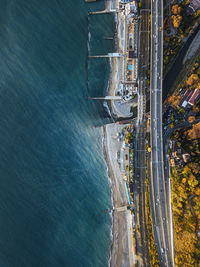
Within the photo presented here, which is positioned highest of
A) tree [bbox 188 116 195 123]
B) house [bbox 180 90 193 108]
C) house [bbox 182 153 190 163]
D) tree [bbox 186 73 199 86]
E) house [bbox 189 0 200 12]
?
house [bbox 189 0 200 12]

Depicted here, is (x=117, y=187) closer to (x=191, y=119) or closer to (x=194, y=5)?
(x=191, y=119)

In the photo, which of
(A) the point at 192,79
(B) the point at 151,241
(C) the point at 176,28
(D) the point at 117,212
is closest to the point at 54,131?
(D) the point at 117,212

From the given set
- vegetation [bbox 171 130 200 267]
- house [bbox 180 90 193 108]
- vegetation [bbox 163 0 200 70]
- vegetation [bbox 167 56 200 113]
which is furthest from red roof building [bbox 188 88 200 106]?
vegetation [bbox 163 0 200 70]

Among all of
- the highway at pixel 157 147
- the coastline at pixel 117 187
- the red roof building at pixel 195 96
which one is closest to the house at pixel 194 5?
the highway at pixel 157 147

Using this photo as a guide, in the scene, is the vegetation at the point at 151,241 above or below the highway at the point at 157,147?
below

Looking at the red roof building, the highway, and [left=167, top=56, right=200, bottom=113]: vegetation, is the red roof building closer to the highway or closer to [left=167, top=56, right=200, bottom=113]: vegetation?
[left=167, top=56, right=200, bottom=113]: vegetation

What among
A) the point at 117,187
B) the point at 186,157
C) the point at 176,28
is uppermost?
the point at 176,28

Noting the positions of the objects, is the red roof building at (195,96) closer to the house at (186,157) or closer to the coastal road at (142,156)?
the coastal road at (142,156)
